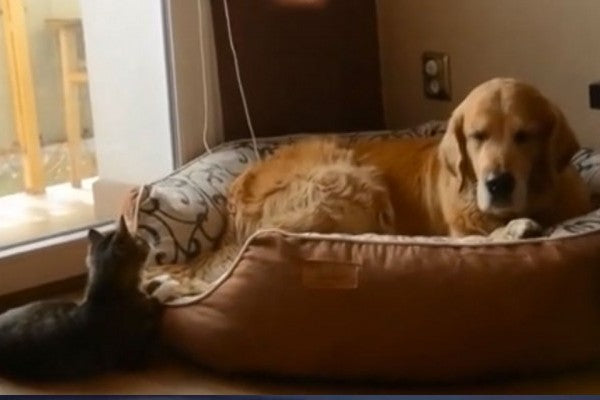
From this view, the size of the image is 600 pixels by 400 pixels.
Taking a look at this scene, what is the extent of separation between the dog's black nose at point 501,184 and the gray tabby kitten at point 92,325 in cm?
74

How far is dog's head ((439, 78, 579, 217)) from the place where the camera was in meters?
2.49

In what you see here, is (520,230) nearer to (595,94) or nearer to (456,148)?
(456,148)

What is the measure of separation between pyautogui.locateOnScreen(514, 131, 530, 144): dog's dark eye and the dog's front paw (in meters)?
0.16

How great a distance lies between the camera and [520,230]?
247 cm

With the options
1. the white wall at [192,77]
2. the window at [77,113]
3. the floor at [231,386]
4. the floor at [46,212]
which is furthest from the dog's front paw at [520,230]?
the floor at [46,212]

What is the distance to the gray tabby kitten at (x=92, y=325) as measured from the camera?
241cm

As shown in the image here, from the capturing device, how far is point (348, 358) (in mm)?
2338

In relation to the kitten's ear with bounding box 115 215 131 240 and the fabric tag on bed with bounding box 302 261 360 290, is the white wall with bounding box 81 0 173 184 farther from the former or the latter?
the fabric tag on bed with bounding box 302 261 360 290

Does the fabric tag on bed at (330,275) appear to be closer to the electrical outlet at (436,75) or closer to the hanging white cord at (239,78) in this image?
the hanging white cord at (239,78)

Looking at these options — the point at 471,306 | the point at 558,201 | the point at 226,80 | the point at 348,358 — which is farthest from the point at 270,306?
the point at 226,80

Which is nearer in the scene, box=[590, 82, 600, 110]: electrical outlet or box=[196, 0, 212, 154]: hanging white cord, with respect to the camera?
box=[590, 82, 600, 110]: electrical outlet

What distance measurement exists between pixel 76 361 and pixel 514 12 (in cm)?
148

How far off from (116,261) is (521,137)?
0.87 meters

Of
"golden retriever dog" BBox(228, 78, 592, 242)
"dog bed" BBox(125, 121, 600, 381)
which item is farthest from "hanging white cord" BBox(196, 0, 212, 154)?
"dog bed" BBox(125, 121, 600, 381)
